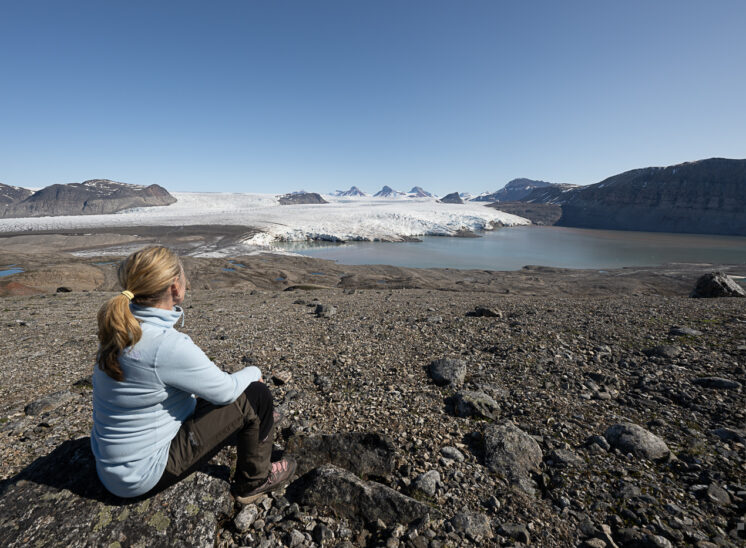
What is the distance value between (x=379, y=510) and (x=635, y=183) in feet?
400

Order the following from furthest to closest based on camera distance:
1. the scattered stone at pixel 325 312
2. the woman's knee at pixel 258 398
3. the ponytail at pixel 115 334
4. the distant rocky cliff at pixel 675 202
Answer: the distant rocky cliff at pixel 675 202, the scattered stone at pixel 325 312, the woman's knee at pixel 258 398, the ponytail at pixel 115 334

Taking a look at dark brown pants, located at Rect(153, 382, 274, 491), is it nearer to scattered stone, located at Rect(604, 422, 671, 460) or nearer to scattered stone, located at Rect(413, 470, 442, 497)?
scattered stone, located at Rect(413, 470, 442, 497)

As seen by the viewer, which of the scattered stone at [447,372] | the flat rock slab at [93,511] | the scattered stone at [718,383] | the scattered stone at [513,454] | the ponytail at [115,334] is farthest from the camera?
the scattered stone at [447,372]

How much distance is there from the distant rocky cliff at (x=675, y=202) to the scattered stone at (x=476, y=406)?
352 ft

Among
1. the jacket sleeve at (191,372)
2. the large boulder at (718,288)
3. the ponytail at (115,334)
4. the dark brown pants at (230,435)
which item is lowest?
the large boulder at (718,288)

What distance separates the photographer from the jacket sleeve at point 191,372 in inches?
85.3

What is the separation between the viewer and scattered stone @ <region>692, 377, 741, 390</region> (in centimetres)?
480

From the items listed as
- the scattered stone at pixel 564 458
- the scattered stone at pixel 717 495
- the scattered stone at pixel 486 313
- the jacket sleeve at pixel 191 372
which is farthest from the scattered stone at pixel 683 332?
the jacket sleeve at pixel 191 372

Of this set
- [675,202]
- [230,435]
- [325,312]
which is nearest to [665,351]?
[230,435]

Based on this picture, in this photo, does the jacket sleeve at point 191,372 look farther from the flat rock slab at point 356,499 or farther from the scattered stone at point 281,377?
the scattered stone at point 281,377

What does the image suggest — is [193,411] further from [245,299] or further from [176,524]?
[245,299]

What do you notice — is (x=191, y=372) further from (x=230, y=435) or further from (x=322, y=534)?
(x=322, y=534)

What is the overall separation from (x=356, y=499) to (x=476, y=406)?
7.36ft

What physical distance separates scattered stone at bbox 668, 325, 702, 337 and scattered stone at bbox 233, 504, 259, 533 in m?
8.53
